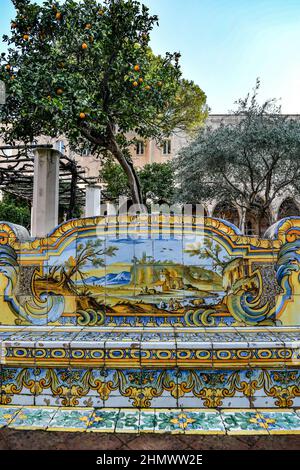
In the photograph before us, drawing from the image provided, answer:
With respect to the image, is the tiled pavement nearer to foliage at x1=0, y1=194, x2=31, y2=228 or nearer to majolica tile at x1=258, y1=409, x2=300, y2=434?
majolica tile at x1=258, y1=409, x2=300, y2=434

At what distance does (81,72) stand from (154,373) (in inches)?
211

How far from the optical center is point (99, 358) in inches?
99.3

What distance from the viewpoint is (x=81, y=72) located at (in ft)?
18.3

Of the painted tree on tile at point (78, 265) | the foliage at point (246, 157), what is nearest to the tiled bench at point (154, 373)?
the painted tree on tile at point (78, 265)

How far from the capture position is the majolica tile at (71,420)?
2252 millimetres

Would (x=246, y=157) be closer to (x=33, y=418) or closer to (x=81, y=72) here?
(x=81, y=72)

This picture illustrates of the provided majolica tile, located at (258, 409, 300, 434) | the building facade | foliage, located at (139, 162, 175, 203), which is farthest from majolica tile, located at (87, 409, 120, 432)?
the building facade

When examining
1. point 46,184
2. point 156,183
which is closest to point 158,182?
point 156,183

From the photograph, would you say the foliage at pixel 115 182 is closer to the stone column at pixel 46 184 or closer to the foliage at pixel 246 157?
the foliage at pixel 246 157

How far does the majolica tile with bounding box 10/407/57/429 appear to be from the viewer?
229 cm

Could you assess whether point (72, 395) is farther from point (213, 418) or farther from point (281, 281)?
point (281, 281)

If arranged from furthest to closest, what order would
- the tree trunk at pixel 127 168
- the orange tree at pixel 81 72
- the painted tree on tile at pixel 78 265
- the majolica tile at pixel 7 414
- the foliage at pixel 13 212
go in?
1. the foliage at pixel 13 212
2. the tree trunk at pixel 127 168
3. the orange tree at pixel 81 72
4. the painted tree on tile at pixel 78 265
5. the majolica tile at pixel 7 414

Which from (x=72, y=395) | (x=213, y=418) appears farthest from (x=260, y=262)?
(x=72, y=395)

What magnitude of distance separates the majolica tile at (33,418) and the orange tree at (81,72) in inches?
162
